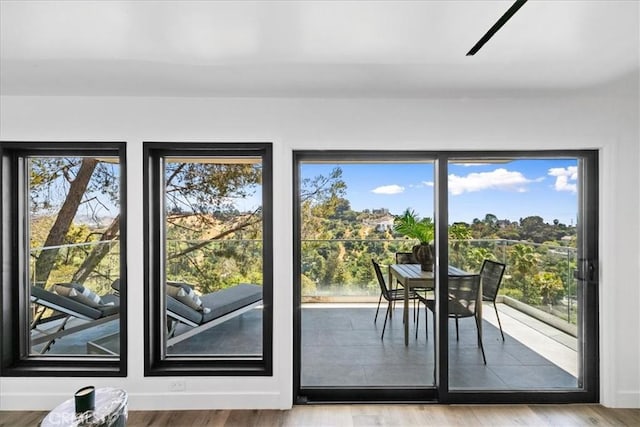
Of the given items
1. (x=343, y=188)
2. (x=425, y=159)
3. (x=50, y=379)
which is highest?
(x=425, y=159)

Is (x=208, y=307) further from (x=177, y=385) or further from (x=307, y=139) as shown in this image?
(x=307, y=139)

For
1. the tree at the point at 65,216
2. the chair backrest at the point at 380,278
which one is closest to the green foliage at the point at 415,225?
the chair backrest at the point at 380,278

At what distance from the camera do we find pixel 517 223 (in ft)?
10.3

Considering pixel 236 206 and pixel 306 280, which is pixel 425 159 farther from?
pixel 236 206

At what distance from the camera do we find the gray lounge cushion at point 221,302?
3.21m

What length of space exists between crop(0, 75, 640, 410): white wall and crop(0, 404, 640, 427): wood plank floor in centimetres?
10

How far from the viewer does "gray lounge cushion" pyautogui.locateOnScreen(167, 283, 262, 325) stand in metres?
3.21

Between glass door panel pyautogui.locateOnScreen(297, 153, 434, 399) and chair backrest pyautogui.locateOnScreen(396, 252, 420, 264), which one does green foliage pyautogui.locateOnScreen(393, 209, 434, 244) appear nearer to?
glass door panel pyautogui.locateOnScreen(297, 153, 434, 399)

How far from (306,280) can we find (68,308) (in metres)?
2.01

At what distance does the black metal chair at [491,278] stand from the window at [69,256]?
3.04 metres

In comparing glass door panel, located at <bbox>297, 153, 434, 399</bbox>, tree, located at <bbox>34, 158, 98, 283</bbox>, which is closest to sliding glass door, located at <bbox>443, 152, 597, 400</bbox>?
glass door panel, located at <bbox>297, 153, 434, 399</bbox>

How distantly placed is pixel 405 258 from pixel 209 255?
1675mm

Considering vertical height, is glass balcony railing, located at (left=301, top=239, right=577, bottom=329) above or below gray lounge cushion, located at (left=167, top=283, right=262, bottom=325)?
above

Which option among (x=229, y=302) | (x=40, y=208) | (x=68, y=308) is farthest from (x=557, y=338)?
(x=40, y=208)
